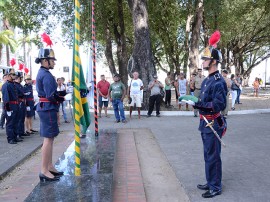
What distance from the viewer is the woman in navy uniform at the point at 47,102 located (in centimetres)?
481

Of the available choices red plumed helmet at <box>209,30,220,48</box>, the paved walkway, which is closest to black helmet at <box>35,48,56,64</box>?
the paved walkway

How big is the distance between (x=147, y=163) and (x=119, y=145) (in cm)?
185

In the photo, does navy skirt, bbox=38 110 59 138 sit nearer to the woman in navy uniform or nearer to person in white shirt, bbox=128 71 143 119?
the woman in navy uniform

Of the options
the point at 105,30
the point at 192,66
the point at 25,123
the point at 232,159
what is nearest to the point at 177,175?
the point at 232,159

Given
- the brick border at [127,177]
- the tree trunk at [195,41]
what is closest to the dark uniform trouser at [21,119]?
the brick border at [127,177]

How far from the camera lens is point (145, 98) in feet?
50.4

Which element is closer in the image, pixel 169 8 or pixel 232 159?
pixel 232 159

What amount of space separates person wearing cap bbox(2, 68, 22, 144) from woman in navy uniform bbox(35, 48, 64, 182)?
4095 mm

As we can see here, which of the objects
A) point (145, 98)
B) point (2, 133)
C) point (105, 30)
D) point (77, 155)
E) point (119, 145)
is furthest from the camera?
point (105, 30)

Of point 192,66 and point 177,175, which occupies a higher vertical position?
point 192,66

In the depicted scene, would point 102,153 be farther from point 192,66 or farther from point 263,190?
point 192,66

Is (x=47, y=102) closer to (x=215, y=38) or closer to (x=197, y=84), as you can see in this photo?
(x=215, y=38)

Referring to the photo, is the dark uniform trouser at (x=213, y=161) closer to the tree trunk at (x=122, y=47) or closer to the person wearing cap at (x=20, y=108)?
the person wearing cap at (x=20, y=108)

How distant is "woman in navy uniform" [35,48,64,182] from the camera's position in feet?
15.8
